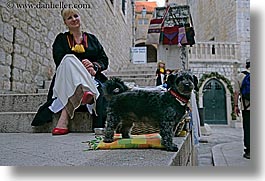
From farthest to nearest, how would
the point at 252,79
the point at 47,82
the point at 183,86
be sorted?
the point at 47,82
the point at 252,79
the point at 183,86

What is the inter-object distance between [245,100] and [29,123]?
855mm

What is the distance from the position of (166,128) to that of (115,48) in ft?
11.9

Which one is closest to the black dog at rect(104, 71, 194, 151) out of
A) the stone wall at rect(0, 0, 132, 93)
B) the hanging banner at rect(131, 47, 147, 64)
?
the stone wall at rect(0, 0, 132, 93)

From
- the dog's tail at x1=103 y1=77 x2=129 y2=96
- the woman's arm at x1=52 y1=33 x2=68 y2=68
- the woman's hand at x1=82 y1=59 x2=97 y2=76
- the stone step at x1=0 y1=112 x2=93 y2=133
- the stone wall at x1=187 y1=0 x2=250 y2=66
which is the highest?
the stone wall at x1=187 y1=0 x2=250 y2=66

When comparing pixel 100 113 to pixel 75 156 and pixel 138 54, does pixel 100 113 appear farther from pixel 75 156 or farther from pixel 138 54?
pixel 138 54

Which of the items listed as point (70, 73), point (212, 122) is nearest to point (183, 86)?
point (70, 73)

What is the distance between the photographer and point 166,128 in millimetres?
710

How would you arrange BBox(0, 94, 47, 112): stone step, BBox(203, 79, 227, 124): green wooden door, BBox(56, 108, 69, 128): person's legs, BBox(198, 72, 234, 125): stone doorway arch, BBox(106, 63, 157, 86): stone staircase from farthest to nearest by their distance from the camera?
BBox(106, 63, 157, 86): stone staircase → BBox(203, 79, 227, 124): green wooden door → BBox(0, 94, 47, 112): stone step → BBox(198, 72, 234, 125): stone doorway arch → BBox(56, 108, 69, 128): person's legs

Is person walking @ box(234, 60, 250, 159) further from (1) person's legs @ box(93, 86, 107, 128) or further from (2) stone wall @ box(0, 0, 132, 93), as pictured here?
(2) stone wall @ box(0, 0, 132, 93)

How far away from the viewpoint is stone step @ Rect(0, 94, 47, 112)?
1.42 metres

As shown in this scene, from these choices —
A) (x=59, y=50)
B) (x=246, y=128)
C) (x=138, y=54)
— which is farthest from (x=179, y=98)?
(x=138, y=54)

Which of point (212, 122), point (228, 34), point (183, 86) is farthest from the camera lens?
point (212, 122)

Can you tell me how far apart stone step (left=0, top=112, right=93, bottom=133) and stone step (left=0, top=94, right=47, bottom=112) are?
190mm

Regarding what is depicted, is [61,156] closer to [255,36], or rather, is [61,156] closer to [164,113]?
[164,113]
